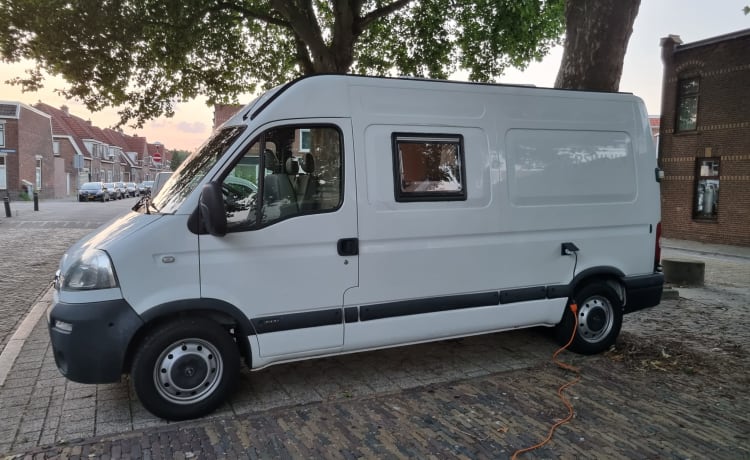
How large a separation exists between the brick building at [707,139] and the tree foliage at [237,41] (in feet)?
25.4

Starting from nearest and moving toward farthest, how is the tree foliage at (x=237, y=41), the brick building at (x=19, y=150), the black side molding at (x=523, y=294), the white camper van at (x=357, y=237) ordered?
the white camper van at (x=357, y=237) < the black side molding at (x=523, y=294) < the tree foliage at (x=237, y=41) < the brick building at (x=19, y=150)

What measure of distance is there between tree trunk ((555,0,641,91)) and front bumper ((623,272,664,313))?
10.8 feet

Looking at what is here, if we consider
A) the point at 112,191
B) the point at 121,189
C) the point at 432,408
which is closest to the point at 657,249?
the point at 432,408

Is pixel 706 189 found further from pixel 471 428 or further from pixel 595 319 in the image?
pixel 471 428

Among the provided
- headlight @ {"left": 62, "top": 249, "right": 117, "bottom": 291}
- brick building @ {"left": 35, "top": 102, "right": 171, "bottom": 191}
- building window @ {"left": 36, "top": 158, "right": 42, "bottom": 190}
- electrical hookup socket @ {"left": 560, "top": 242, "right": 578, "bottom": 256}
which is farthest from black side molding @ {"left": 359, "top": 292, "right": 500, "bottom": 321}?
building window @ {"left": 36, "top": 158, "right": 42, "bottom": 190}

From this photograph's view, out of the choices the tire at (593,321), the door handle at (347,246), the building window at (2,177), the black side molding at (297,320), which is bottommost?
the tire at (593,321)

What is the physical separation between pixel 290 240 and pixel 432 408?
1722 millimetres

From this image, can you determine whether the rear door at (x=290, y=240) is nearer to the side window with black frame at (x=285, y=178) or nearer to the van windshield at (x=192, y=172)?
the side window with black frame at (x=285, y=178)

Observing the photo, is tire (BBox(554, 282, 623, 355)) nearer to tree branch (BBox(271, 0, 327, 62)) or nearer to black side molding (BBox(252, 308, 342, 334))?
black side molding (BBox(252, 308, 342, 334))

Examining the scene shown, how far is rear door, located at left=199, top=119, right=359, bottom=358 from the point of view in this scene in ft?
13.6

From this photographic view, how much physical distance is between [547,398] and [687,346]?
8.56ft

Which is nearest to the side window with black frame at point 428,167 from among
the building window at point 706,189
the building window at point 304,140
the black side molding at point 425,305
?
the building window at point 304,140

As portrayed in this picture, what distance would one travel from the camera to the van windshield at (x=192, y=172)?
4219mm

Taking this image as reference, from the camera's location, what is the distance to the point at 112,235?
409cm
